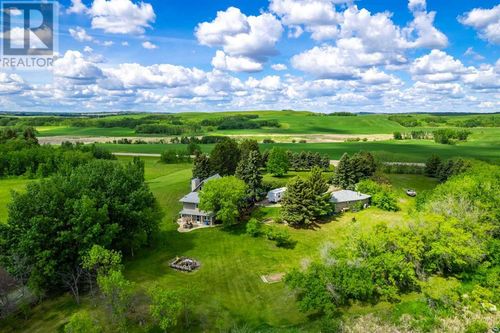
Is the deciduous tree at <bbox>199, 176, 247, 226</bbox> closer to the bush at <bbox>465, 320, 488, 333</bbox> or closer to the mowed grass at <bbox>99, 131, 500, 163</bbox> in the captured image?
the bush at <bbox>465, 320, 488, 333</bbox>

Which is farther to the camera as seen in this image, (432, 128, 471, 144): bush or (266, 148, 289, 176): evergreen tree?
(432, 128, 471, 144): bush

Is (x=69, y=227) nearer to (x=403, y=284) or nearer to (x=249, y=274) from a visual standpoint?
(x=249, y=274)

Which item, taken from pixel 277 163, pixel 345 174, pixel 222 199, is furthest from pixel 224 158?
pixel 345 174

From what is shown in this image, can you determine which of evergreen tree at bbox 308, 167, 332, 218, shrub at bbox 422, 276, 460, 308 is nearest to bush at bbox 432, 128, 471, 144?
evergreen tree at bbox 308, 167, 332, 218

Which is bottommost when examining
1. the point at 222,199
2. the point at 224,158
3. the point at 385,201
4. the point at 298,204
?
the point at 385,201

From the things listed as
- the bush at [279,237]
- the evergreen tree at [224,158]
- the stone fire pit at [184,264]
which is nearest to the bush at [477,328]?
the bush at [279,237]

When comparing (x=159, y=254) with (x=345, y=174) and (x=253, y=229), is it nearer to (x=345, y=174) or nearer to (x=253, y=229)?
(x=253, y=229)
